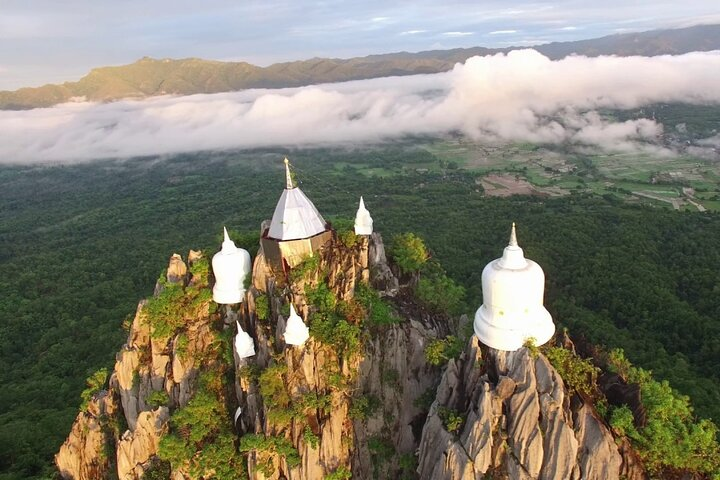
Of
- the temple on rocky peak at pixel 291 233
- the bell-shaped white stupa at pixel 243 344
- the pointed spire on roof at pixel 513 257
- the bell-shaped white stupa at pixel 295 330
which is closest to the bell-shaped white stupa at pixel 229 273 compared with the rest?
the temple on rocky peak at pixel 291 233

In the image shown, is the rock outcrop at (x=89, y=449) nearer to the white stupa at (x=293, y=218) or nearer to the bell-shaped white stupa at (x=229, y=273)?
the bell-shaped white stupa at (x=229, y=273)

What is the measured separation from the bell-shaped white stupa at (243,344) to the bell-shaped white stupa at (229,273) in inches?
112

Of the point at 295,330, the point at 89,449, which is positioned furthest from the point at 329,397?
the point at 89,449

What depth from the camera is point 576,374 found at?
16.9 meters

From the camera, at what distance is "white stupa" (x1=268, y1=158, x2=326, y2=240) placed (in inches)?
942

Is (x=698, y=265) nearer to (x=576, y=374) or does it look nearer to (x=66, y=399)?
(x=576, y=374)

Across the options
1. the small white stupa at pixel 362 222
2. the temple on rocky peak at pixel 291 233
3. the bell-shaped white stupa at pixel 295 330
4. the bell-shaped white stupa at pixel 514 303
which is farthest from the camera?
the small white stupa at pixel 362 222

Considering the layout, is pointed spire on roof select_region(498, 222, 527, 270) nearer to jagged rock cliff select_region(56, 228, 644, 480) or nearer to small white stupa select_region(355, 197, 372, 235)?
jagged rock cliff select_region(56, 228, 644, 480)

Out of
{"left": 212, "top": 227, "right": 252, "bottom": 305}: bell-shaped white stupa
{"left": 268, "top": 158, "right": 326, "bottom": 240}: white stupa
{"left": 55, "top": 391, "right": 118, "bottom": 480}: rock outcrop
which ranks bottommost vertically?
{"left": 55, "top": 391, "right": 118, "bottom": 480}: rock outcrop

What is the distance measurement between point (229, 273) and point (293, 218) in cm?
455

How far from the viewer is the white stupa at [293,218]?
942 inches

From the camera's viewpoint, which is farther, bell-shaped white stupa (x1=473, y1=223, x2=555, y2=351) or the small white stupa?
the small white stupa

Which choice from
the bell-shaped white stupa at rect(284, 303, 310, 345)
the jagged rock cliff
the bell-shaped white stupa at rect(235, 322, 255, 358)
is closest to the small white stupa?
the jagged rock cliff

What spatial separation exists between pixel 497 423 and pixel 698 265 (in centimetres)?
6732
